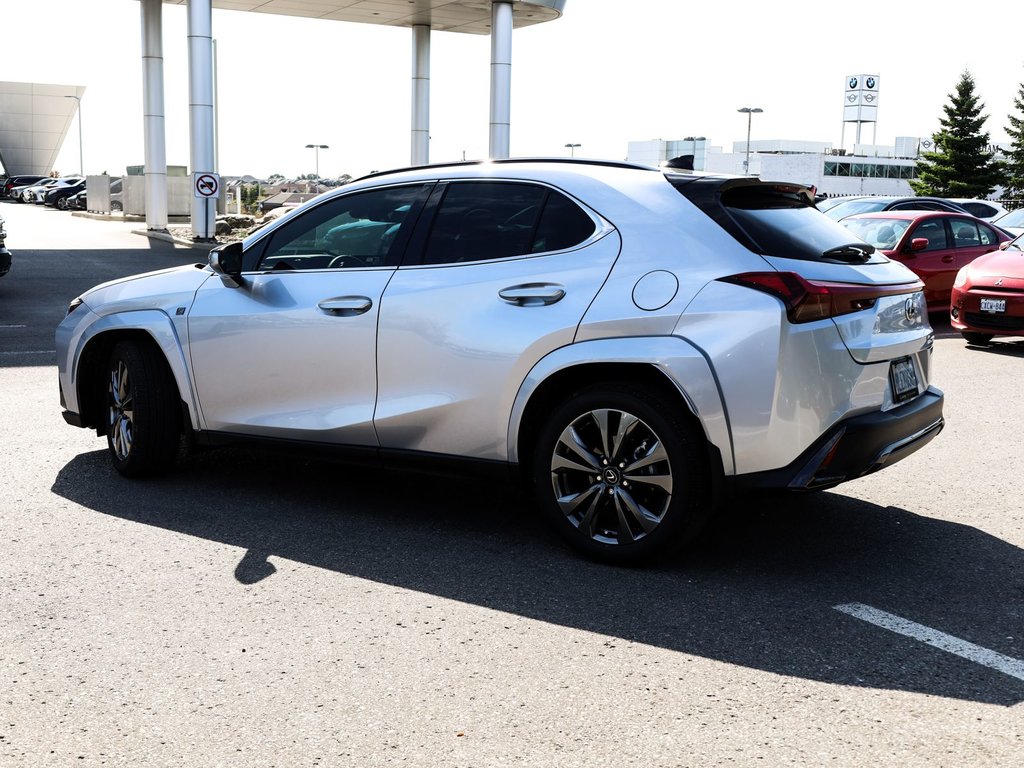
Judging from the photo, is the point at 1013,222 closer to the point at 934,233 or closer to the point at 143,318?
the point at 934,233

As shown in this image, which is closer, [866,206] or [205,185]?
[866,206]

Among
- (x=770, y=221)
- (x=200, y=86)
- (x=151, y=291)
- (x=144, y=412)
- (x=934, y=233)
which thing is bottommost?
(x=144, y=412)

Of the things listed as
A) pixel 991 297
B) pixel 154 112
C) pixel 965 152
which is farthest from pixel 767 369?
pixel 965 152

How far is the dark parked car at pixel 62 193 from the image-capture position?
5562 centimetres

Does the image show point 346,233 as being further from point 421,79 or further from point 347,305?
point 421,79

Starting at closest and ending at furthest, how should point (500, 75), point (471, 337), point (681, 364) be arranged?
point (681, 364) → point (471, 337) → point (500, 75)

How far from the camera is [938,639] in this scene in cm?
398

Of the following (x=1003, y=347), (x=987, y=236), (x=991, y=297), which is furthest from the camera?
(x=987, y=236)

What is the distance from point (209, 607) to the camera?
4250mm

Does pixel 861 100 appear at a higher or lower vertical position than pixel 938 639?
higher

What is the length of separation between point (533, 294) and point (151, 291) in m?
2.41

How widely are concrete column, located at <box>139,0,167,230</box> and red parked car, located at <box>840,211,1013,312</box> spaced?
2308 centimetres

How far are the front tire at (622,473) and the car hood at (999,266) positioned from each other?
893cm

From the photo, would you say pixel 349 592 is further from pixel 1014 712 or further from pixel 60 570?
pixel 1014 712
